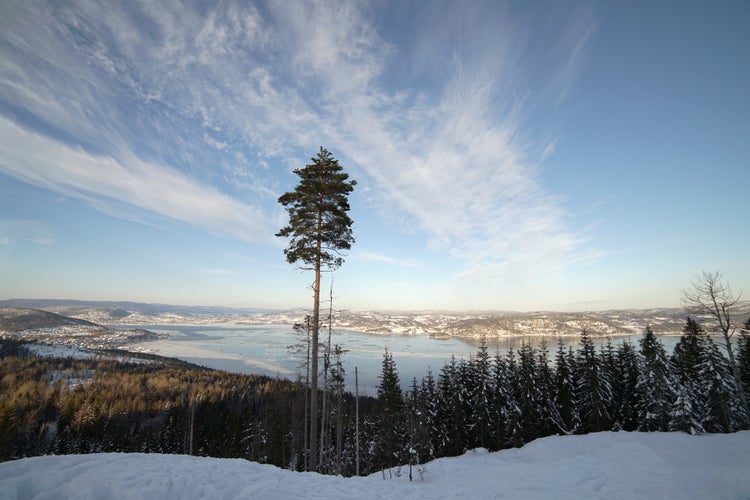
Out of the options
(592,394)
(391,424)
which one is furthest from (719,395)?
(391,424)

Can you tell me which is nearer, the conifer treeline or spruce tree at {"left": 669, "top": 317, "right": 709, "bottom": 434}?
spruce tree at {"left": 669, "top": 317, "right": 709, "bottom": 434}

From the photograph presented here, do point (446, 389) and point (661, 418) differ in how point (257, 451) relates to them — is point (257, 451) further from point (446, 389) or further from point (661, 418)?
point (661, 418)

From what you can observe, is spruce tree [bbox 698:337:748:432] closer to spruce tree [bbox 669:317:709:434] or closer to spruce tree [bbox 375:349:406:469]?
spruce tree [bbox 669:317:709:434]

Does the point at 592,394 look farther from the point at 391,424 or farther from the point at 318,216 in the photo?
the point at 318,216

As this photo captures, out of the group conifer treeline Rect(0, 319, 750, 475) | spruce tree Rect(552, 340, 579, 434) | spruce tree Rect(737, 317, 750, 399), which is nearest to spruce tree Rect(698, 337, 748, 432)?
conifer treeline Rect(0, 319, 750, 475)

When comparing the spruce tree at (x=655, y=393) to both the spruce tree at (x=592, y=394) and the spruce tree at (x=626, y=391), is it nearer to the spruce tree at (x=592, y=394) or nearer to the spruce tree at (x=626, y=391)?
the spruce tree at (x=626, y=391)

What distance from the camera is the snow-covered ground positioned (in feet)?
20.0

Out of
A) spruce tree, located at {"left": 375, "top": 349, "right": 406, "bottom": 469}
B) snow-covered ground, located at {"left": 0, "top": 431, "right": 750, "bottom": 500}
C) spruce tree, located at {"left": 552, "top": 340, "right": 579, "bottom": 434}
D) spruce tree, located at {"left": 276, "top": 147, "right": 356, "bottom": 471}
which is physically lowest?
spruce tree, located at {"left": 375, "top": 349, "right": 406, "bottom": 469}

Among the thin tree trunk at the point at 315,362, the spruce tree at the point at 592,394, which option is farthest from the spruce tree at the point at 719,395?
the thin tree trunk at the point at 315,362

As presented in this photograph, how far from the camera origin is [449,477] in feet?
43.3

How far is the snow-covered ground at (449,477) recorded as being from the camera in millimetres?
6086

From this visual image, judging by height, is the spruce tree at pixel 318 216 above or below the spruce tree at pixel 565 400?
above

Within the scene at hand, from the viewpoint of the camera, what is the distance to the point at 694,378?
25.3 metres

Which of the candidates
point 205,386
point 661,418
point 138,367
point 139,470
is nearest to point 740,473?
point 661,418
